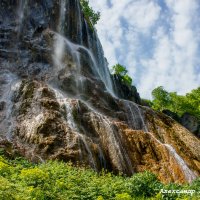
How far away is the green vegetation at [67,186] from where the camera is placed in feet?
31.4

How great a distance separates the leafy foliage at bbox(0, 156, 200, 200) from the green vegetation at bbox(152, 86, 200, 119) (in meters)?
41.2

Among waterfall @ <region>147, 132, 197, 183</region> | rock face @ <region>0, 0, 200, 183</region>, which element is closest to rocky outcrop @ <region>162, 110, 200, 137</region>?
rock face @ <region>0, 0, 200, 183</region>

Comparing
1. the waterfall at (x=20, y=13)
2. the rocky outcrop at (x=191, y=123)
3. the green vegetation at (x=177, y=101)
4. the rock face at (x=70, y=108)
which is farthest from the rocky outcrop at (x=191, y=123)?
the waterfall at (x=20, y=13)

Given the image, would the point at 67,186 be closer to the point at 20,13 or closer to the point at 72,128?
the point at 72,128

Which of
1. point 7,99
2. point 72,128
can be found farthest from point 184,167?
point 7,99

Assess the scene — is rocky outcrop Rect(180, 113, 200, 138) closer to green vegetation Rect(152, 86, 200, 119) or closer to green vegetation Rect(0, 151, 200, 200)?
green vegetation Rect(152, 86, 200, 119)

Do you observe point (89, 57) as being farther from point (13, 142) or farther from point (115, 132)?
point (13, 142)

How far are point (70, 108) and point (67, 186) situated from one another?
1020cm

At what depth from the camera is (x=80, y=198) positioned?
11328 mm

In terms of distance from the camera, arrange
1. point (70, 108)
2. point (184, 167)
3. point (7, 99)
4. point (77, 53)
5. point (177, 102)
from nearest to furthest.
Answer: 1. point (70, 108)
2. point (184, 167)
3. point (7, 99)
4. point (77, 53)
5. point (177, 102)

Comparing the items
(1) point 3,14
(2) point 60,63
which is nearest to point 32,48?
(2) point 60,63

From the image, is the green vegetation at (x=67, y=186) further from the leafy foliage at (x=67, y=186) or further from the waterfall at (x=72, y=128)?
the waterfall at (x=72, y=128)

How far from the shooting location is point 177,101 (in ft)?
194

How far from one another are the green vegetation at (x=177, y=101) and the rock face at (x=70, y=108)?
22.8 metres
